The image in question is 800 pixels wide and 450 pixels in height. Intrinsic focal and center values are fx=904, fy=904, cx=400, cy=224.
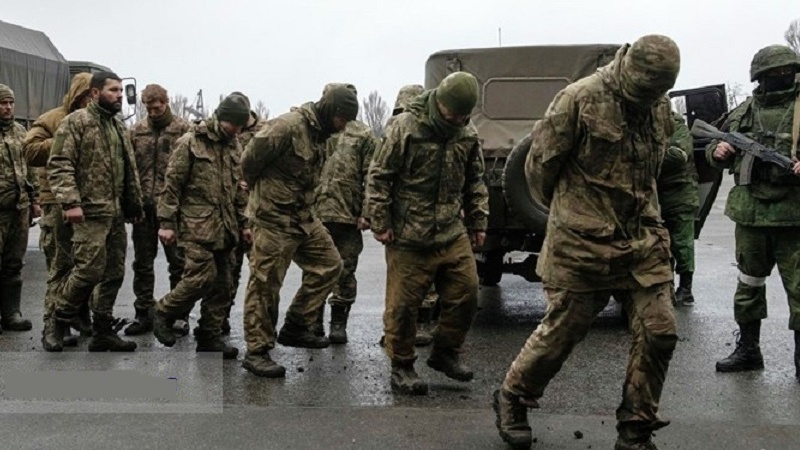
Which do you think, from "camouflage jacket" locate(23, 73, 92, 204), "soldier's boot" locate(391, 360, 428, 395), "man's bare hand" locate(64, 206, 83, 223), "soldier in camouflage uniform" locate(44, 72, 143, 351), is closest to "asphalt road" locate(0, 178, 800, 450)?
"soldier's boot" locate(391, 360, 428, 395)

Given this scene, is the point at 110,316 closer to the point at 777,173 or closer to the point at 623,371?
the point at 623,371

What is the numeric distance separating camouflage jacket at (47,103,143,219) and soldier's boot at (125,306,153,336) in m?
1.09

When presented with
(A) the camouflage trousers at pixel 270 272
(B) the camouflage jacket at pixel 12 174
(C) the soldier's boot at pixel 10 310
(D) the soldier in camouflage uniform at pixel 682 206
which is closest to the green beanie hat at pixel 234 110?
(A) the camouflage trousers at pixel 270 272

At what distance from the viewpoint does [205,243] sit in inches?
243

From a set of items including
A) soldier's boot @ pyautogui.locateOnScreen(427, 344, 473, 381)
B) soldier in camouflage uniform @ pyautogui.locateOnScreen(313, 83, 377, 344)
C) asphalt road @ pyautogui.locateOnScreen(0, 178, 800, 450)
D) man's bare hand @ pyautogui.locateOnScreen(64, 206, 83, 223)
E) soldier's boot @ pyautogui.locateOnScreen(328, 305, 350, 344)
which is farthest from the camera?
soldier in camouflage uniform @ pyautogui.locateOnScreen(313, 83, 377, 344)

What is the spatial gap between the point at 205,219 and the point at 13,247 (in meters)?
2.04

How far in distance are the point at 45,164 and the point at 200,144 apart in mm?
1326

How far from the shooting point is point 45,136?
678 cm

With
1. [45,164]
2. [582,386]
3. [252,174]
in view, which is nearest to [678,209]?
[582,386]

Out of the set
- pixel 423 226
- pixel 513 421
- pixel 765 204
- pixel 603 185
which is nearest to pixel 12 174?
pixel 423 226

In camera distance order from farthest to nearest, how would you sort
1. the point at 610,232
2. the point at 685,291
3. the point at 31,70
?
the point at 31,70 → the point at 685,291 → the point at 610,232

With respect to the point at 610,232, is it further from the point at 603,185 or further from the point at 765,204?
the point at 765,204

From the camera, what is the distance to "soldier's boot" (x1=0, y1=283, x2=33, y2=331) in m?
7.24

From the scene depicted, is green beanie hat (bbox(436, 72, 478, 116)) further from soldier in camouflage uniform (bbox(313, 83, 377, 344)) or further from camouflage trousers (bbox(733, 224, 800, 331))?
camouflage trousers (bbox(733, 224, 800, 331))
